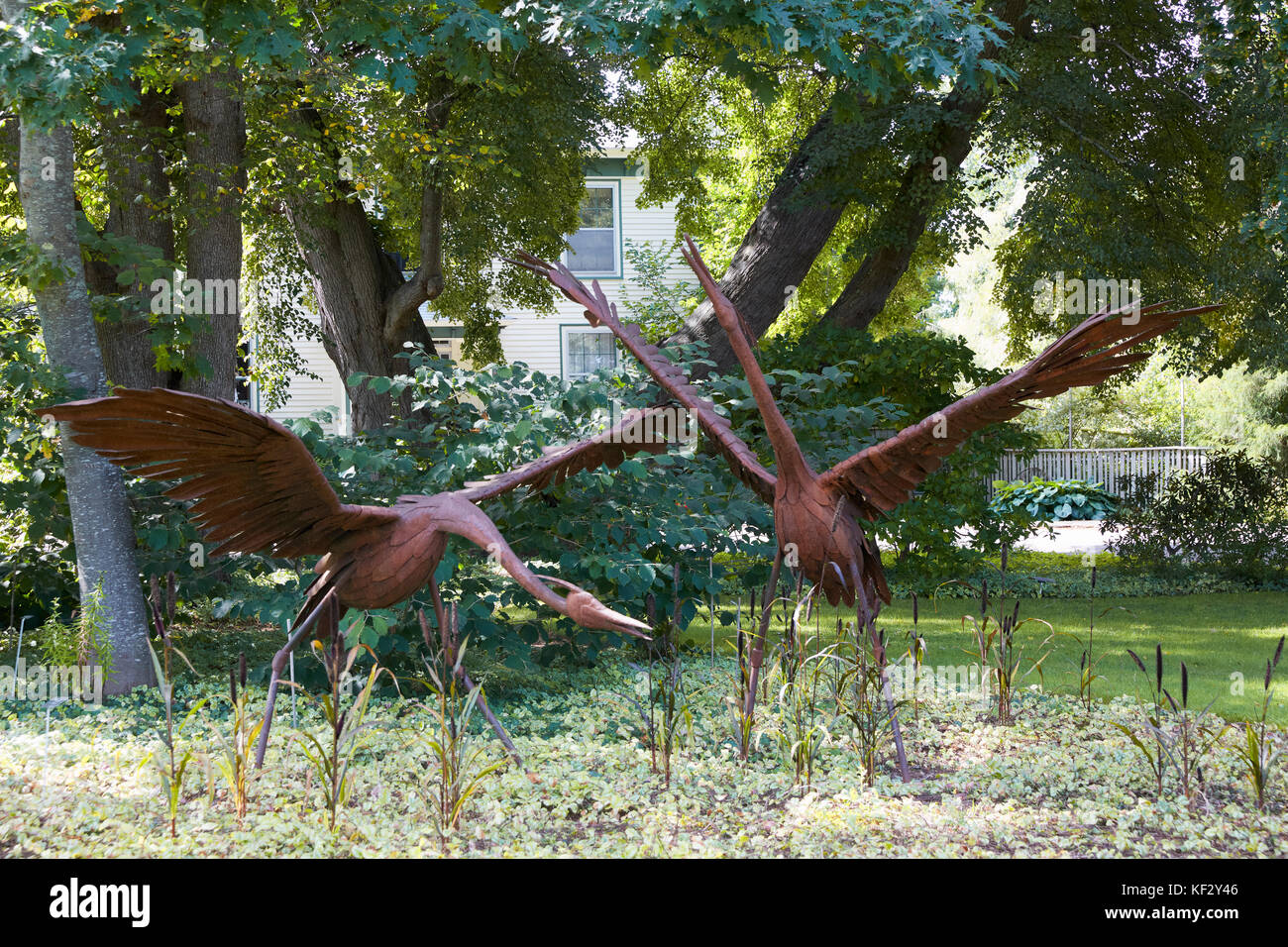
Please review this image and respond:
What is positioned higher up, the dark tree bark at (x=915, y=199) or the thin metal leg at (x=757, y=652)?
the dark tree bark at (x=915, y=199)

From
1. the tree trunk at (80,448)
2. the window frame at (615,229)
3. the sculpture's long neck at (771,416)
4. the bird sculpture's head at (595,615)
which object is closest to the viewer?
the bird sculpture's head at (595,615)

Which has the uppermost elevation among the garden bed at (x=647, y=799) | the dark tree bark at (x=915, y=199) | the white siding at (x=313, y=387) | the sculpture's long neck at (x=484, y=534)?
the dark tree bark at (x=915, y=199)

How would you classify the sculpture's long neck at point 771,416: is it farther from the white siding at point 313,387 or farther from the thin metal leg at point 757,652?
the white siding at point 313,387

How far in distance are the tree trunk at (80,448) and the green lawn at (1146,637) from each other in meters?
3.35

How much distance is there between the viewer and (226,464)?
3.20 meters

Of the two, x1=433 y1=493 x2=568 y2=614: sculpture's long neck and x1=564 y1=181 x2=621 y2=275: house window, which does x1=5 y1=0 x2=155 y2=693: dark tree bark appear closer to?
x1=433 y1=493 x2=568 y2=614: sculpture's long neck

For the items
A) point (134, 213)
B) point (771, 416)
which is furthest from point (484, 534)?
point (134, 213)

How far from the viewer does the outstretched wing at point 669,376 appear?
4367 millimetres

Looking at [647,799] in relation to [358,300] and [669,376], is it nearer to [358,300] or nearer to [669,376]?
[669,376]

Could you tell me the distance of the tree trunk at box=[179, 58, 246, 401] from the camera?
823cm

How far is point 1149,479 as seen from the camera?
12.5 metres

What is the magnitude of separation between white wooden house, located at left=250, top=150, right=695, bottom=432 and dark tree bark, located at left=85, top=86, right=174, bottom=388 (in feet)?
30.3

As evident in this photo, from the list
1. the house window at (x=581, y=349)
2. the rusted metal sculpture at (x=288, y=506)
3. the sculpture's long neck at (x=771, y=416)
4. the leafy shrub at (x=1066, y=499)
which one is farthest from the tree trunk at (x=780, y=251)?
the leafy shrub at (x=1066, y=499)

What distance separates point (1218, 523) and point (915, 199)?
5.44 m
